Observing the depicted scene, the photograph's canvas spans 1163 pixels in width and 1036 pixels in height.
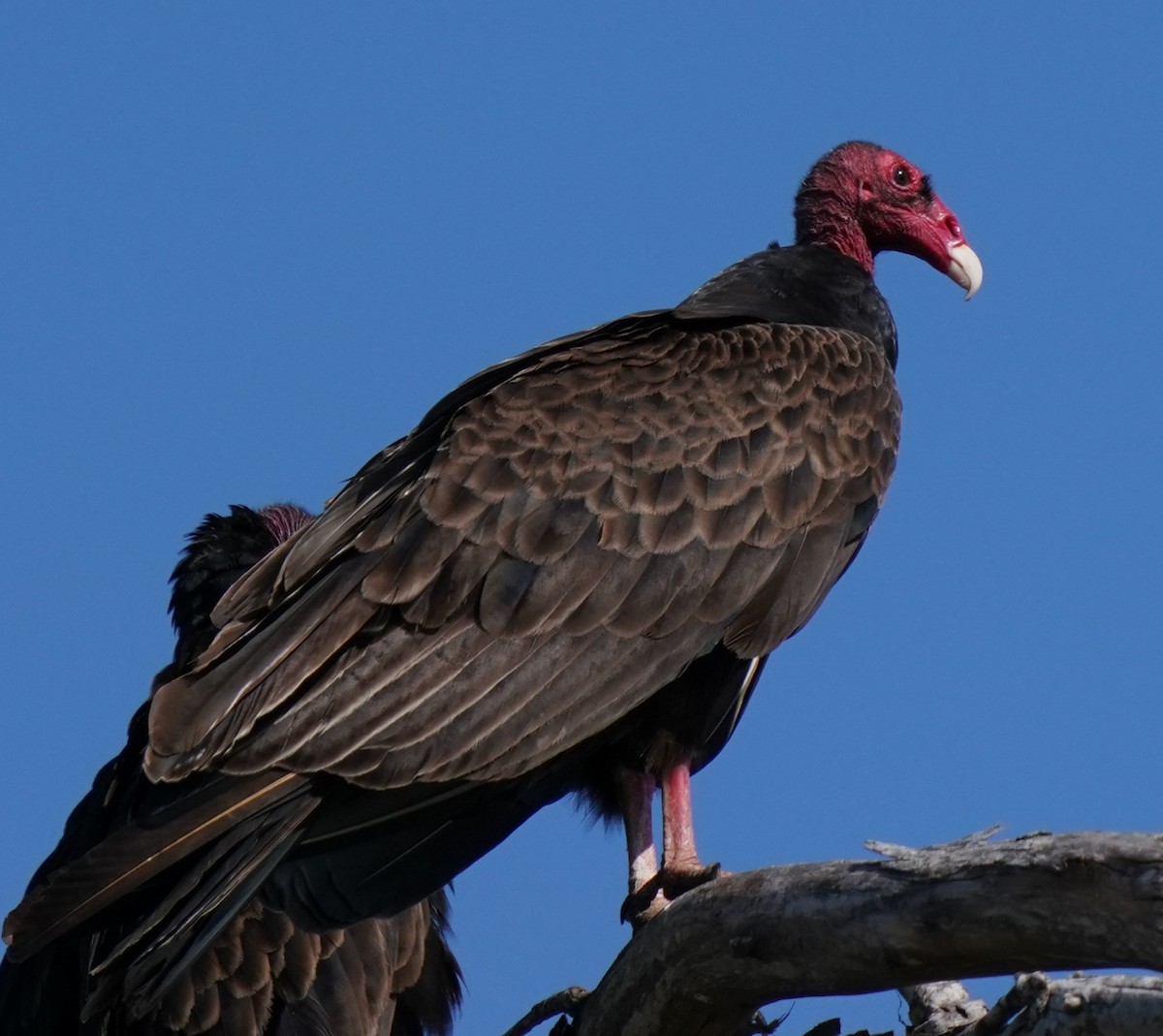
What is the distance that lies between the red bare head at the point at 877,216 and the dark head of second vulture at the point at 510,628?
3.80 feet

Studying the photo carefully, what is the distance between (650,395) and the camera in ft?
17.5

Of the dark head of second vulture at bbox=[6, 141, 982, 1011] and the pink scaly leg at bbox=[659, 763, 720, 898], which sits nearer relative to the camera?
the dark head of second vulture at bbox=[6, 141, 982, 1011]

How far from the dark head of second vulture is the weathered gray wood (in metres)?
0.50

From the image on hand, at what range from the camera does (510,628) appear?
4.91 m

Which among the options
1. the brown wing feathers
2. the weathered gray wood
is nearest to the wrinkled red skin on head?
the brown wing feathers

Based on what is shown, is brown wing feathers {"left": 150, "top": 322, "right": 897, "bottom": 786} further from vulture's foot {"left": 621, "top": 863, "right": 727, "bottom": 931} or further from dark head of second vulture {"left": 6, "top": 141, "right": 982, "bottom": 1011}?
vulture's foot {"left": 621, "top": 863, "right": 727, "bottom": 931}

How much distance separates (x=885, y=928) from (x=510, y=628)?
1.33 m

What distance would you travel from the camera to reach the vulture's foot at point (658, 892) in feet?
16.5

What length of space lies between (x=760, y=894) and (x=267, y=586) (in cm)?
162

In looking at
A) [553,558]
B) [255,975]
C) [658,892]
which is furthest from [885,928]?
[255,975]

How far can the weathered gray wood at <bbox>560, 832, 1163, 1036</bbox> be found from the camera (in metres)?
3.57

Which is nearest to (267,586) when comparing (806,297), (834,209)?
(806,297)

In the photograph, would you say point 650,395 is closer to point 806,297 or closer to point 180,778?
point 806,297

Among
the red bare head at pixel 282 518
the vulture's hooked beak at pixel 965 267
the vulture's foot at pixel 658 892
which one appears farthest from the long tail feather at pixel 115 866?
the vulture's hooked beak at pixel 965 267
